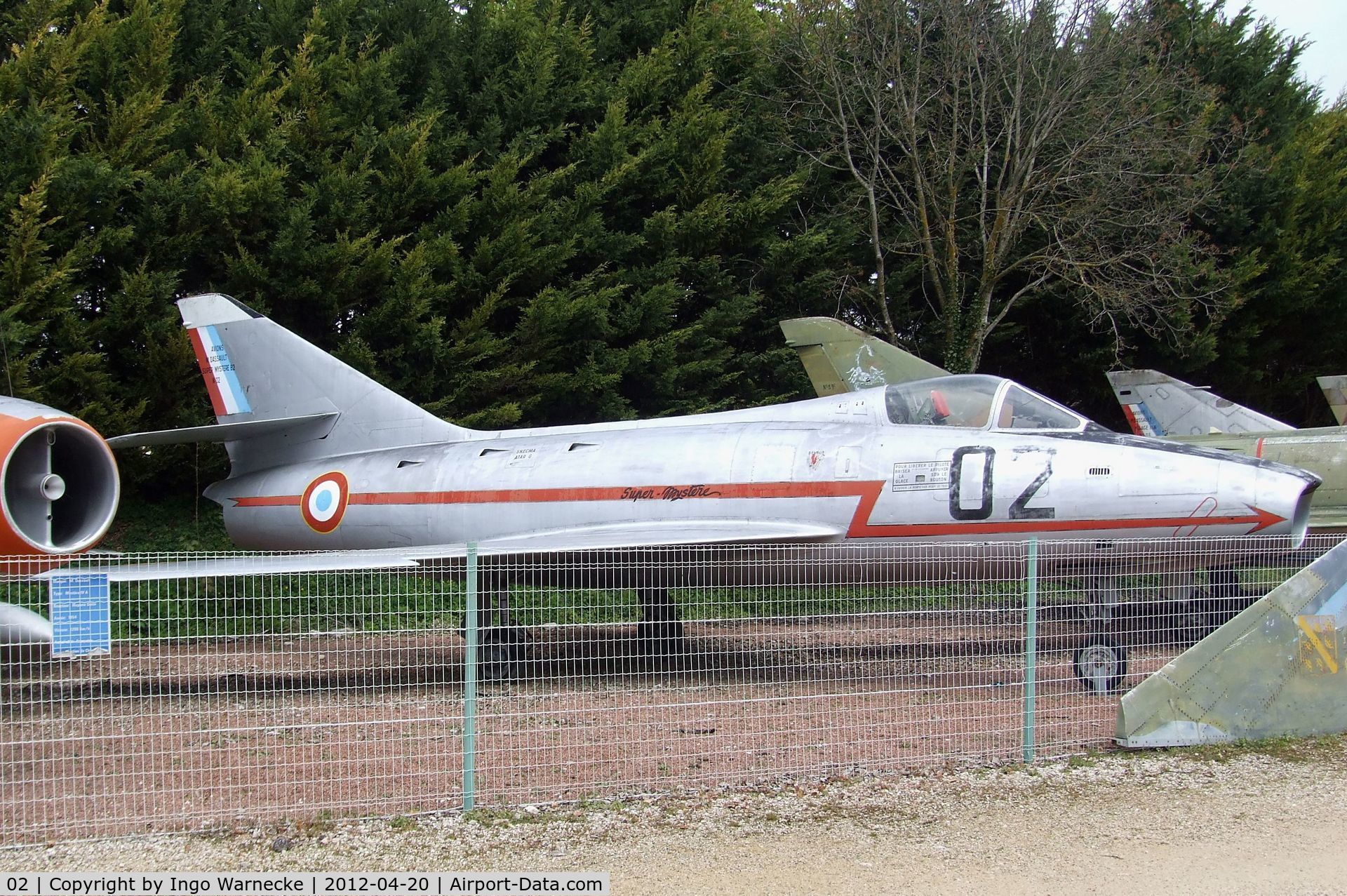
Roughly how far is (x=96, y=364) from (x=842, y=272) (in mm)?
11152

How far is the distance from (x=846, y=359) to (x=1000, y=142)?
6347 millimetres

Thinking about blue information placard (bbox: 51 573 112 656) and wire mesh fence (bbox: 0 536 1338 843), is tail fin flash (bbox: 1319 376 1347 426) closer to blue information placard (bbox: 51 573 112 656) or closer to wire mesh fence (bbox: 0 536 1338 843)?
wire mesh fence (bbox: 0 536 1338 843)

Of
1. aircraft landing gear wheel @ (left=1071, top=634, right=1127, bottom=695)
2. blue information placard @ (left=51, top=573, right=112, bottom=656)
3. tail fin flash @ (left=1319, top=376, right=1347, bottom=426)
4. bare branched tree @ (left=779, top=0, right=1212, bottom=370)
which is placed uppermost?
bare branched tree @ (left=779, top=0, right=1212, bottom=370)

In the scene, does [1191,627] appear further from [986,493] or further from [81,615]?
[81,615]

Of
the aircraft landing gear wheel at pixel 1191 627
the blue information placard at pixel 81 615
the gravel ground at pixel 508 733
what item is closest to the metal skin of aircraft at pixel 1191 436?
the aircraft landing gear wheel at pixel 1191 627

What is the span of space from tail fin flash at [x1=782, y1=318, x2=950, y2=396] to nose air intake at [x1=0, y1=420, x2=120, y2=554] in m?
8.71

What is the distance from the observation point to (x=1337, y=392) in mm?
17562

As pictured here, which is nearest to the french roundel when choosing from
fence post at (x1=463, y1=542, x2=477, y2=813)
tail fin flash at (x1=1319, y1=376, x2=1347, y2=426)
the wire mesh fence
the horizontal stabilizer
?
the horizontal stabilizer

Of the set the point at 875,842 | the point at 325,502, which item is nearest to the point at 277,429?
the point at 325,502

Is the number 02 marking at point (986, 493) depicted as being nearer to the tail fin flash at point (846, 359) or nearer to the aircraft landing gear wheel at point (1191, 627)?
the aircraft landing gear wheel at point (1191, 627)

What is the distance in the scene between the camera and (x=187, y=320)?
1119cm

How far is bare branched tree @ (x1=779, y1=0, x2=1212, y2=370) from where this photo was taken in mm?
16203

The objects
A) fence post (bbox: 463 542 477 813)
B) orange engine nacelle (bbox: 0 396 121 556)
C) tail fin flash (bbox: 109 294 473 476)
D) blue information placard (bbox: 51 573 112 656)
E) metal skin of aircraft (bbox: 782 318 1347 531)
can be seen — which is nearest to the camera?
blue information placard (bbox: 51 573 112 656)

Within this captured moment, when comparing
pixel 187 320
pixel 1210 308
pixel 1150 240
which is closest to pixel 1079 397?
pixel 1210 308
